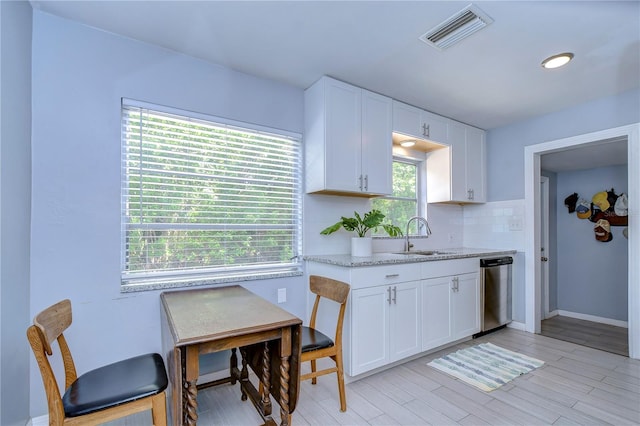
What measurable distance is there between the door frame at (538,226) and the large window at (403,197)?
1218mm

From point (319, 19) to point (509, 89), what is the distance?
2003mm

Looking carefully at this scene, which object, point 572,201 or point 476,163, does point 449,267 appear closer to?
point 476,163

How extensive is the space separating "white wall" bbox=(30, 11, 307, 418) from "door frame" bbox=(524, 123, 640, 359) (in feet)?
12.5

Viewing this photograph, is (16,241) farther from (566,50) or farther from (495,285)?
(495,285)

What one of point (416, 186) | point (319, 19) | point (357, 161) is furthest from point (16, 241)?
point (416, 186)

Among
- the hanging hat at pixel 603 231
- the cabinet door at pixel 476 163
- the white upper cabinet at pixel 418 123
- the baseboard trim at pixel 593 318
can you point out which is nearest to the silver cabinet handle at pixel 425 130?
the white upper cabinet at pixel 418 123

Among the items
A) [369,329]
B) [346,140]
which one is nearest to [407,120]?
[346,140]

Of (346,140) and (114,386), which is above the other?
(346,140)

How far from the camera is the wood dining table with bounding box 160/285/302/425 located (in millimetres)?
1344

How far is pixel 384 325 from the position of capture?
8.08ft

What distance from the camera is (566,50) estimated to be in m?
2.23

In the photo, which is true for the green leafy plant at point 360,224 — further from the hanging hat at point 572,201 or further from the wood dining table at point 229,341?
the hanging hat at point 572,201

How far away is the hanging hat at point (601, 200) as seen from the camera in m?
4.04

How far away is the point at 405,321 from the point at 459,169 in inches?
81.2
